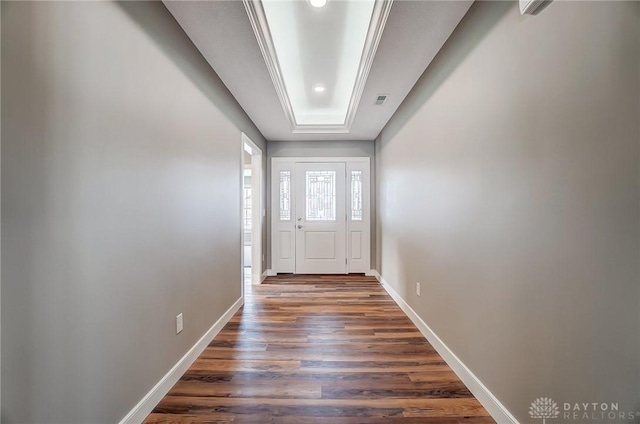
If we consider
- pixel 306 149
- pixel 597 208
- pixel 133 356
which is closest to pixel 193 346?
pixel 133 356

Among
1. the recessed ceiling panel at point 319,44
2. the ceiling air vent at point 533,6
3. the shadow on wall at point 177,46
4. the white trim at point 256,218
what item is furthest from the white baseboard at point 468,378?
the shadow on wall at point 177,46

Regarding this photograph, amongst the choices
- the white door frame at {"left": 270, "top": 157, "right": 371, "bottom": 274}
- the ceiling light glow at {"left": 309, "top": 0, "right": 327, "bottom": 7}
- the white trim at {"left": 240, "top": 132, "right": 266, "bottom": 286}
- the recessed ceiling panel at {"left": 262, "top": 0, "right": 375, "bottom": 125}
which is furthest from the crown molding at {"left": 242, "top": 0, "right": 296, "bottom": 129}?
the white door frame at {"left": 270, "top": 157, "right": 371, "bottom": 274}

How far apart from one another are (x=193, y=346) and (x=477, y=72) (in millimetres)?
2647

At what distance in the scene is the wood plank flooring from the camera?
148 centimetres

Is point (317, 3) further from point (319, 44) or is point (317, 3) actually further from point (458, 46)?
point (458, 46)

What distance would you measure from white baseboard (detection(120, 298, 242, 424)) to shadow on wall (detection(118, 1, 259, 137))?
6.46 ft

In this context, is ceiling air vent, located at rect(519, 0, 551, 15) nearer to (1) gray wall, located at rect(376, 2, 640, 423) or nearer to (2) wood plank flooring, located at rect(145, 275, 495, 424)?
(1) gray wall, located at rect(376, 2, 640, 423)

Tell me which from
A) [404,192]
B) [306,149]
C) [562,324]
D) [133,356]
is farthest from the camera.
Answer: [306,149]

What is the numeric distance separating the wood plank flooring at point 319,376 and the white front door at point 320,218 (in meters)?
1.73

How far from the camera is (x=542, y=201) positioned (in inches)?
44.8

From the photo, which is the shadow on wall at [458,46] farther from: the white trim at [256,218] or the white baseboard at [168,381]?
the white baseboard at [168,381]

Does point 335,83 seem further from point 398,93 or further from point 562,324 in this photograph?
point 562,324

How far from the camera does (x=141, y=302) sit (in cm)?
142

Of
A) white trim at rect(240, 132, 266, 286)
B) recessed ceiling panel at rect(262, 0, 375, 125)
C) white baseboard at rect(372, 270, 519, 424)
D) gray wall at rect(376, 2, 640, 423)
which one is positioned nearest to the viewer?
gray wall at rect(376, 2, 640, 423)
